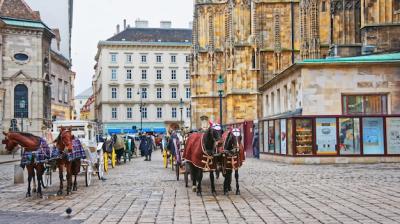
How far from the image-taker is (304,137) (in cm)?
2714

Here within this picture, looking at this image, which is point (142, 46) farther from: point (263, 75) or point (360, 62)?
point (360, 62)

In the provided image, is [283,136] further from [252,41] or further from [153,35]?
[153,35]

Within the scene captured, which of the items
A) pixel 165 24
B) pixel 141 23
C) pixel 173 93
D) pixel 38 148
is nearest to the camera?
pixel 38 148

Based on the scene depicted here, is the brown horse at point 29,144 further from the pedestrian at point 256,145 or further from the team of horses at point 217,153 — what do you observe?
the pedestrian at point 256,145

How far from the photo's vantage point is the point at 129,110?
10544cm

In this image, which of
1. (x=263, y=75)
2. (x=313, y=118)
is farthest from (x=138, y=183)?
(x=263, y=75)

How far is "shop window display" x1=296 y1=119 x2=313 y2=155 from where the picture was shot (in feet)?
88.7

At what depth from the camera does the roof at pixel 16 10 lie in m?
57.3

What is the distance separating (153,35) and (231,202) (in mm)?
97113

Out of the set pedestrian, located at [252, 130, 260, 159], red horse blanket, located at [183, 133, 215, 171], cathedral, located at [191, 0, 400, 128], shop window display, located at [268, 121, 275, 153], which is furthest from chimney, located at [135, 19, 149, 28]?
red horse blanket, located at [183, 133, 215, 171]

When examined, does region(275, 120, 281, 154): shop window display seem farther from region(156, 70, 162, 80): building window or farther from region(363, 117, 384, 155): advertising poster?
region(156, 70, 162, 80): building window

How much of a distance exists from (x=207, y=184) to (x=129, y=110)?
88.8 m

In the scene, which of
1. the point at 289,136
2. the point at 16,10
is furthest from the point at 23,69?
the point at 289,136

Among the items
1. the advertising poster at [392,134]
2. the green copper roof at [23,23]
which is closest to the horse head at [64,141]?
the advertising poster at [392,134]
